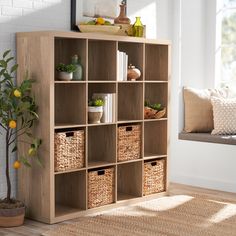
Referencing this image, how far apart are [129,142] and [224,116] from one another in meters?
1.13

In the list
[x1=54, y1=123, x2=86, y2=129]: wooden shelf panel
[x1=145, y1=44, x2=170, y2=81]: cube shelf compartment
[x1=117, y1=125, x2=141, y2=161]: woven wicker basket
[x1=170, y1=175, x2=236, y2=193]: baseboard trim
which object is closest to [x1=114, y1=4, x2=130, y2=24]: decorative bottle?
[x1=145, y1=44, x2=170, y2=81]: cube shelf compartment

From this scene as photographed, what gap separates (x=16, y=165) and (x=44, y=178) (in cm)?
24

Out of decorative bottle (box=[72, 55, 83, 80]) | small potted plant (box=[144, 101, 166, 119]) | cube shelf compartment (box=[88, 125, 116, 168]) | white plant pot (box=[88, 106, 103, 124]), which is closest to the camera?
decorative bottle (box=[72, 55, 83, 80])

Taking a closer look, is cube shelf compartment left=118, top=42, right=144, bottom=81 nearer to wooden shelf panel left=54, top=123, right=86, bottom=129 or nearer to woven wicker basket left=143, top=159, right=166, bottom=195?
woven wicker basket left=143, top=159, right=166, bottom=195

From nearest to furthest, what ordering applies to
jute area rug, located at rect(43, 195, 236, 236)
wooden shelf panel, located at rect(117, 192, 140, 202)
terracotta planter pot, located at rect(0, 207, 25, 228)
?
1. jute area rug, located at rect(43, 195, 236, 236)
2. terracotta planter pot, located at rect(0, 207, 25, 228)
3. wooden shelf panel, located at rect(117, 192, 140, 202)

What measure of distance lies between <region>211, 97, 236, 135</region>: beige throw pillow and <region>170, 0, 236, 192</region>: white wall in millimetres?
170

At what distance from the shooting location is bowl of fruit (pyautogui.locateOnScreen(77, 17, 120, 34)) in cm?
483

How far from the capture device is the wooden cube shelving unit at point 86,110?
4.36 meters

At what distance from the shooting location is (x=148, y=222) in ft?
14.6

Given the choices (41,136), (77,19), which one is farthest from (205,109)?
(41,136)

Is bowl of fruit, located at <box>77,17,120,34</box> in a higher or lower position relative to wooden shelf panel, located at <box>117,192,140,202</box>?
higher

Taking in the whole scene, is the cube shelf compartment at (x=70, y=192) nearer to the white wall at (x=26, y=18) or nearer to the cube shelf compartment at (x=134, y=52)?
the white wall at (x=26, y=18)

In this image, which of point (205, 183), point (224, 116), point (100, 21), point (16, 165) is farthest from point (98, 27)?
point (205, 183)

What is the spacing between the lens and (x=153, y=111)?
525 cm
